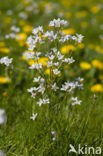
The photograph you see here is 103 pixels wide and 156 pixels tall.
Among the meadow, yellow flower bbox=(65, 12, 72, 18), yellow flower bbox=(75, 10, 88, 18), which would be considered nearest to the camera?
A: the meadow

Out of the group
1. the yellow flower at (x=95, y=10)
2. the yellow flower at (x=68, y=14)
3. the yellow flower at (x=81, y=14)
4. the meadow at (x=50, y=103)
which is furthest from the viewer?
the yellow flower at (x=95, y=10)

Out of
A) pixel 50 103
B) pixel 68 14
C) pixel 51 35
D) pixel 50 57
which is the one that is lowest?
pixel 50 103

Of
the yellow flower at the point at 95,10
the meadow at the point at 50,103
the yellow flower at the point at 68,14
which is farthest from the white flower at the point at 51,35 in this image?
the yellow flower at the point at 95,10

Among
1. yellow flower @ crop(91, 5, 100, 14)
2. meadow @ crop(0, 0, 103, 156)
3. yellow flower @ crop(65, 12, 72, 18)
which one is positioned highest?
yellow flower @ crop(91, 5, 100, 14)

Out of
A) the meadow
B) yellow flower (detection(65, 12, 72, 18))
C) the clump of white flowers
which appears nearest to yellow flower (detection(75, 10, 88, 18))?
yellow flower (detection(65, 12, 72, 18))

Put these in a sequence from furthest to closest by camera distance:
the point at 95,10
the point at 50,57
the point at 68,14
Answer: the point at 95,10 → the point at 68,14 → the point at 50,57

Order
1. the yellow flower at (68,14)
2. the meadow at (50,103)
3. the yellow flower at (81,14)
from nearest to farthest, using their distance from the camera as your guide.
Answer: the meadow at (50,103), the yellow flower at (68,14), the yellow flower at (81,14)

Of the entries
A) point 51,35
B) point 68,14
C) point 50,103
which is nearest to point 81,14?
point 68,14

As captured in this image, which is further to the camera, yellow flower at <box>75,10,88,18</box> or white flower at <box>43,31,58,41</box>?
yellow flower at <box>75,10,88,18</box>

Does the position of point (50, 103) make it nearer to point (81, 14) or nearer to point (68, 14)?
point (68, 14)

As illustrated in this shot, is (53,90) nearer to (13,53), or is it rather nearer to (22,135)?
(22,135)

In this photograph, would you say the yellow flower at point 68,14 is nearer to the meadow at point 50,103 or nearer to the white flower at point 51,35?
the meadow at point 50,103

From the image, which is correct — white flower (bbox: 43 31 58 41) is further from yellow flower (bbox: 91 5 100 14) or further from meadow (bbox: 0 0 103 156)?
yellow flower (bbox: 91 5 100 14)
